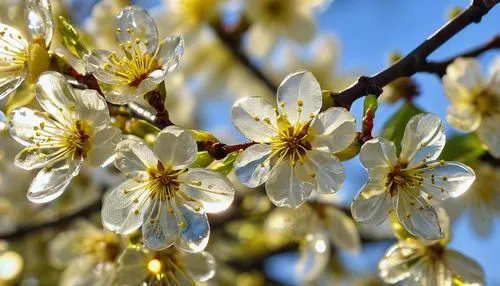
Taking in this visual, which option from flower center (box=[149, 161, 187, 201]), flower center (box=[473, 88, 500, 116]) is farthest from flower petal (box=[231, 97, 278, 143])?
flower center (box=[473, 88, 500, 116])

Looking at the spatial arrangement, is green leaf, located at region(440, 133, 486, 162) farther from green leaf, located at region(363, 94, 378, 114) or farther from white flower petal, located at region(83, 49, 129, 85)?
white flower petal, located at region(83, 49, 129, 85)

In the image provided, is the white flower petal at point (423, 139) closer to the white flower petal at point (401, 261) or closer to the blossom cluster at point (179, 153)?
the blossom cluster at point (179, 153)

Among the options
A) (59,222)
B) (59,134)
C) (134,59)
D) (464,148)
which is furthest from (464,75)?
(59,222)

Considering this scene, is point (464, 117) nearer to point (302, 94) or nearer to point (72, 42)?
point (302, 94)


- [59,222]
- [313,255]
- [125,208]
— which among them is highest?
[125,208]

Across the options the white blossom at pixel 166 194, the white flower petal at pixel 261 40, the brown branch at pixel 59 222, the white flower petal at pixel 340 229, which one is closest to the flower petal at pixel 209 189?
the white blossom at pixel 166 194
